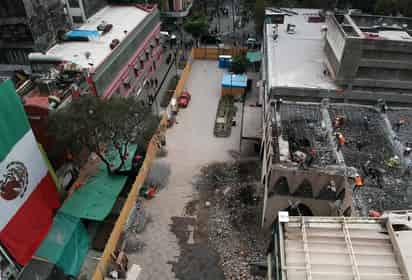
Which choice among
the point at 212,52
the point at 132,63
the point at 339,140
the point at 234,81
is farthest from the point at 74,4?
the point at 339,140

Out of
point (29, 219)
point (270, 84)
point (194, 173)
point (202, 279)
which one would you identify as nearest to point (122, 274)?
point (202, 279)

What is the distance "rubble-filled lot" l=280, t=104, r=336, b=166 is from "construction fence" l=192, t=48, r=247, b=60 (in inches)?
1163

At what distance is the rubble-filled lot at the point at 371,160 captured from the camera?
17.6m

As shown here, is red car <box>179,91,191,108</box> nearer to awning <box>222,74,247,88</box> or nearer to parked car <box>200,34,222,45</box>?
awning <box>222,74,247,88</box>

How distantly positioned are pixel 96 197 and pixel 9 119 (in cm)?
880

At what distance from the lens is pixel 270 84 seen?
29391 mm

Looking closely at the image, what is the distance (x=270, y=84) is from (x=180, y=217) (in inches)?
593

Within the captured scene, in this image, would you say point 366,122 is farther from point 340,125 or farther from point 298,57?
point 298,57

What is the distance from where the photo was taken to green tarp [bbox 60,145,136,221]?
2356 centimetres

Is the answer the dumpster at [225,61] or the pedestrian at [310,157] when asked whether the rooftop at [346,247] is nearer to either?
the pedestrian at [310,157]

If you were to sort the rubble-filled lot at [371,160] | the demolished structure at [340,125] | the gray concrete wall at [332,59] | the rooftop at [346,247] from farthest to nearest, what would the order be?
the gray concrete wall at [332,59] → the demolished structure at [340,125] → the rubble-filled lot at [371,160] → the rooftop at [346,247]

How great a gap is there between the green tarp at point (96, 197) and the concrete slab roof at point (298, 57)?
17.0m

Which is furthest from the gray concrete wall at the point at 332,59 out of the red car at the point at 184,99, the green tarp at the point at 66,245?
the green tarp at the point at 66,245

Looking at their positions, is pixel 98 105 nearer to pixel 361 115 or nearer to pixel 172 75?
pixel 361 115
